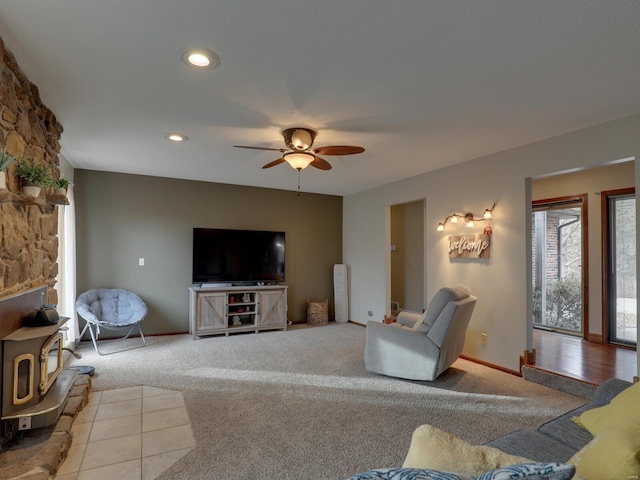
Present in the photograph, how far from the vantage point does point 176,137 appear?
3.63m

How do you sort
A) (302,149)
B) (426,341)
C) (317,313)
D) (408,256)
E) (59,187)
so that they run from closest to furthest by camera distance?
(59,187), (302,149), (426,341), (317,313), (408,256)

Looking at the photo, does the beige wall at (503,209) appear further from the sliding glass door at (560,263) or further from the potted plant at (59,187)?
the potted plant at (59,187)

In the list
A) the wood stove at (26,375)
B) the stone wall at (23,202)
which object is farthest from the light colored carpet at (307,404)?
the stone wall at (23,202)

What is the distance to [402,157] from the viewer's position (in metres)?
4.28

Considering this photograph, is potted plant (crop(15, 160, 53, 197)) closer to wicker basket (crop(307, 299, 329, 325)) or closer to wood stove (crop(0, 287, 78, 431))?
wood stove (crop(0, 287, 78, 431))

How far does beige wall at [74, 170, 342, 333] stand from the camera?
5203mm

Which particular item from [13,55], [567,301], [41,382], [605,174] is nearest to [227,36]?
[13,55]

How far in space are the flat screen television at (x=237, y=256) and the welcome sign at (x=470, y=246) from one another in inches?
118

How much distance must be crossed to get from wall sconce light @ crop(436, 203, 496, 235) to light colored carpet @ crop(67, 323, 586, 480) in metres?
1.65

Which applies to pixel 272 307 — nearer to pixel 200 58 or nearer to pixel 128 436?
pixel 128 436

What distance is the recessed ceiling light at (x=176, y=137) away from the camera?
3.56m

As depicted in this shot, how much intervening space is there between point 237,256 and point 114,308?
1.91 metres

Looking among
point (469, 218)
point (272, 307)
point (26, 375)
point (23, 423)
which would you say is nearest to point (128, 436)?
point (23, 423)

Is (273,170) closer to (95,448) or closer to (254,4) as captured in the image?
(254,4)
